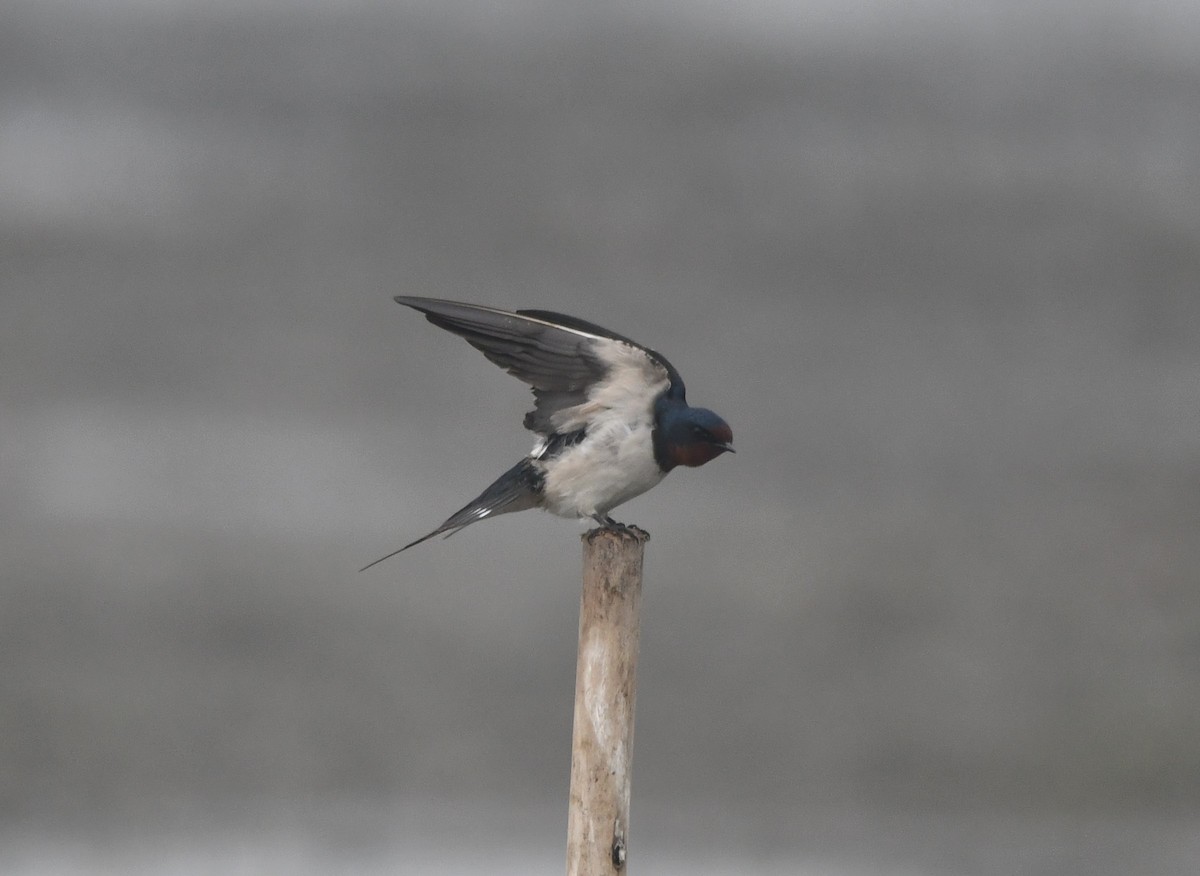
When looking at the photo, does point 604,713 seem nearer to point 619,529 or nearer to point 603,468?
point 619,529

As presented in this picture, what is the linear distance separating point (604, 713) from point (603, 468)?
1.17 m

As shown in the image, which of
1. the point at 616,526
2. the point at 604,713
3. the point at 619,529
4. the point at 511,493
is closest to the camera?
the point at 604,713

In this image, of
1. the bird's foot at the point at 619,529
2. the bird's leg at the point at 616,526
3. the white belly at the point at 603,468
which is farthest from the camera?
the white belly at the point at 603,468

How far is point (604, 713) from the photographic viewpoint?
18.3ft

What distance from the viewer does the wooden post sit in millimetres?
5543

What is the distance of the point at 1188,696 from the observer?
12.9 metres

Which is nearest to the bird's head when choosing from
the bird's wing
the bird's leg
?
the bird's wing

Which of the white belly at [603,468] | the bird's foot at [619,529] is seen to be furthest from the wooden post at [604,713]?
the white belly at [603,468]

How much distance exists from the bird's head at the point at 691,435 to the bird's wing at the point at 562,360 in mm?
148

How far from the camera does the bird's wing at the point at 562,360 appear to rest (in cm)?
629

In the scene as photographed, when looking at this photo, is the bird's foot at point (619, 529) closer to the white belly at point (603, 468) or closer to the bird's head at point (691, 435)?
the white belly at point (603, 468)

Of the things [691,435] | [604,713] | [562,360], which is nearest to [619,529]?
[691,435]

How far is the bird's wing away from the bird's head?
148 millimetres

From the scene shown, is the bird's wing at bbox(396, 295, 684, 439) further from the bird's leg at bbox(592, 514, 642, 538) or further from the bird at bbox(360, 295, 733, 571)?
the bird's leg at bbox(592, 514, 642, 538)
